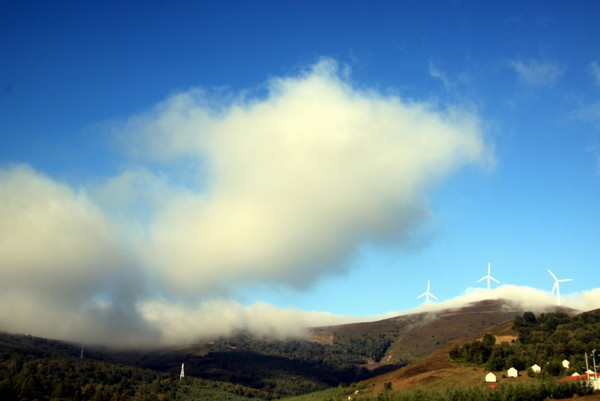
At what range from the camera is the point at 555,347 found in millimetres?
190000

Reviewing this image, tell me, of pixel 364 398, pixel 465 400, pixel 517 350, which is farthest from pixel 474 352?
pixel 465 400

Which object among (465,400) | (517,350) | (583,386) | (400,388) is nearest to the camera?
(583,386)

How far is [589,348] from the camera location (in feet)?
602

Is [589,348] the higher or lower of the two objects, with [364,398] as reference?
higher

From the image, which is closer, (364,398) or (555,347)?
(364,398)

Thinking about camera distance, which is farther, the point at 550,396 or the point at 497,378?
the point at 497,378

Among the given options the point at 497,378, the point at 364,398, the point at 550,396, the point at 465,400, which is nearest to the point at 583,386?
the point at 550,396

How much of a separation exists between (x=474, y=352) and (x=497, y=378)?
31.3 meters

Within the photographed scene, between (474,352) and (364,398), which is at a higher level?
(474,352)

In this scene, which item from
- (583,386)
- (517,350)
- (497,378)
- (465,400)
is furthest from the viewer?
(517,350)

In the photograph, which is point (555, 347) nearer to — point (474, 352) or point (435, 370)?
point (474, 352)

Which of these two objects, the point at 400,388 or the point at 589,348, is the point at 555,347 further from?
the point at 400,388

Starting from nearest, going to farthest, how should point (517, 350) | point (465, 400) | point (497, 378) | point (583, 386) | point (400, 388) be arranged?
1. point (583, 386)
2. point (465, 400)
3. point (497, 378)
4. point (400, 388)
5. point (517, 350)

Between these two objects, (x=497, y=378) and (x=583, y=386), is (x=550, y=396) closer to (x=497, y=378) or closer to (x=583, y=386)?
(x=583, y=386)
